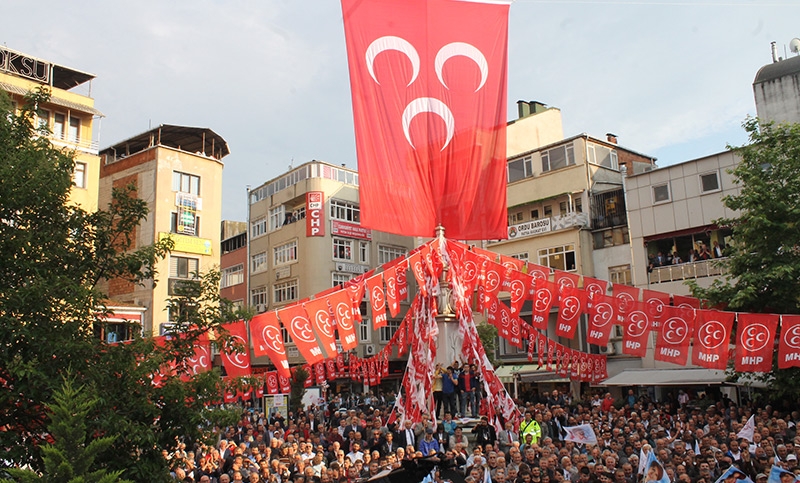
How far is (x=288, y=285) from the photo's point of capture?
49.2m

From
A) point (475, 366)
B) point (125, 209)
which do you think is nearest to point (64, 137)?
point (475, 366)

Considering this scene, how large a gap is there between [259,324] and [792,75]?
2831cm

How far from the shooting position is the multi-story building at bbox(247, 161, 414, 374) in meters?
47.2

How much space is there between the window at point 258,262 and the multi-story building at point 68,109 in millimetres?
16883

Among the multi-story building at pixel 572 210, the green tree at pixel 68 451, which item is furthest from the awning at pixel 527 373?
the green tree at pixel 68 451

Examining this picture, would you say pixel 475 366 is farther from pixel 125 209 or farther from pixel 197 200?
pixel 197 200

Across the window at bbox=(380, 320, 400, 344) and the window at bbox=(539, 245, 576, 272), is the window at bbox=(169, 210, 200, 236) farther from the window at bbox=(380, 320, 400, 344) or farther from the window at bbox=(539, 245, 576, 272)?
the window at bbox=(539, 245, 576, 272)

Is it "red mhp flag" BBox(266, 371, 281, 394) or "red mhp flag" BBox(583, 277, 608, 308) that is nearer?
"red mhp flag" BBox(266, 371, 281, 394)

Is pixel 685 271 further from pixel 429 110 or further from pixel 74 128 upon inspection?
pixel 74 128

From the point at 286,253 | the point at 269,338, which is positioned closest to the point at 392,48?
the point at 269,338

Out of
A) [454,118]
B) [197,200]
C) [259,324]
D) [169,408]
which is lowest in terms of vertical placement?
[169,408]

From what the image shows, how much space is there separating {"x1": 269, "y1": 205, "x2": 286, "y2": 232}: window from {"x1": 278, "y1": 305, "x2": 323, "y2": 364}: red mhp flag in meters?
35.1

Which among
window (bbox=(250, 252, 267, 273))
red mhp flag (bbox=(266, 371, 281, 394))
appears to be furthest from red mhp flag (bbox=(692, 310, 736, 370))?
window (bbox=(250, 252, 267, 273))

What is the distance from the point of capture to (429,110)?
1816 cm
